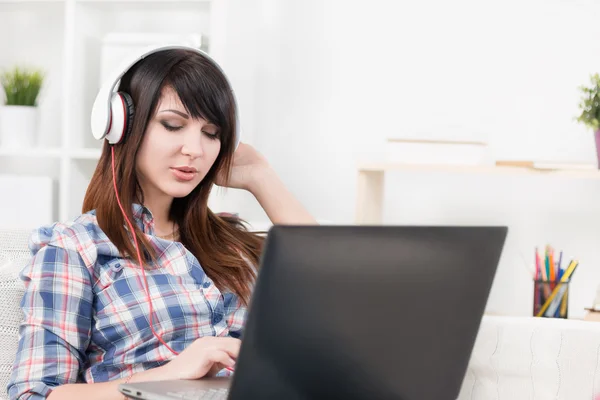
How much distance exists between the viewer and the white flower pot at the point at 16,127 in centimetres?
230

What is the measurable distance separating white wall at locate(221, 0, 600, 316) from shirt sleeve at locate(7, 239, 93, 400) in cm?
104

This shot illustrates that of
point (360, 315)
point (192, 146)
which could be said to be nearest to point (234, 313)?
point (192, 146)

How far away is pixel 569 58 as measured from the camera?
2.11m

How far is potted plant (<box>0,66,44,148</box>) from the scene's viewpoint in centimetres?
230

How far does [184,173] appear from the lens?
53.8 inches

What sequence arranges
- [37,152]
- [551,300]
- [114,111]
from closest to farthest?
1. [114,111]
2. [551,300]
3. [37,152]

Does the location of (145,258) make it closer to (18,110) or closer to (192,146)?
(192,146)

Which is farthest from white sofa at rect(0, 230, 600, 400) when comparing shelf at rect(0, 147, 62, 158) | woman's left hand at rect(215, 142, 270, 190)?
A: shelf at rect(0, 147, 62, 158)

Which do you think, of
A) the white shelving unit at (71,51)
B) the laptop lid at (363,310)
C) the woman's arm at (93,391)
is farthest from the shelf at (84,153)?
the laptop lid at (363,310)

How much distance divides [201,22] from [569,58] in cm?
101

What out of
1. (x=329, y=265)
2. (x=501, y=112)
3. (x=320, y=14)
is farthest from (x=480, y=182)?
(x=329, y=265)

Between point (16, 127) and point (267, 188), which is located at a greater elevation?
point (16, 127)

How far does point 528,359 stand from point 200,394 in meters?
0.53

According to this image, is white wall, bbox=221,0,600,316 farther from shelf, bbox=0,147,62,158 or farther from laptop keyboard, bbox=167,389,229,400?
laptop keyboard, bbox=167,389,229,400
